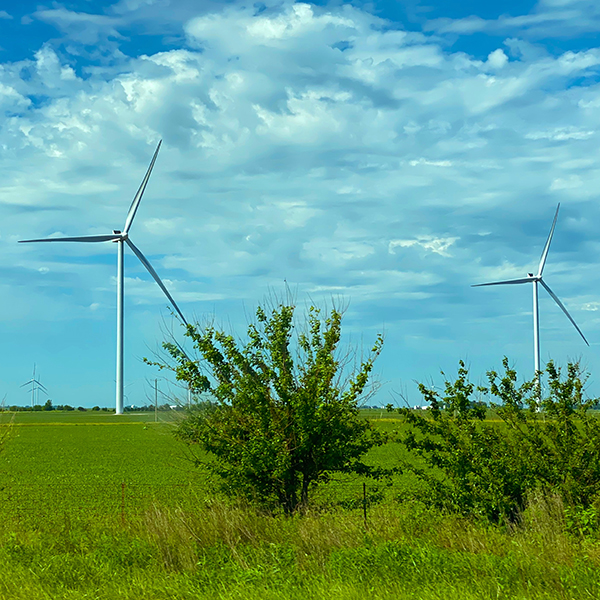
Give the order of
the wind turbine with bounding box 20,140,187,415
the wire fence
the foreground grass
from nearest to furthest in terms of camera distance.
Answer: the foreground grass < the wire fence < the wind turbine with bounding box 20,140,187,415

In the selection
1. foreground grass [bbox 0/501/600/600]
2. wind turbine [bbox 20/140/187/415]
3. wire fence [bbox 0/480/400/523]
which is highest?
wind turbine [bbox 20/140/187/415]

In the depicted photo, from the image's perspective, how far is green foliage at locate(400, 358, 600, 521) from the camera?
13.8m

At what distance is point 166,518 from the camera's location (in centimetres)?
1313

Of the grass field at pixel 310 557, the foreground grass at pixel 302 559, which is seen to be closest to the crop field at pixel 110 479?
the grass field at pixel 310 557

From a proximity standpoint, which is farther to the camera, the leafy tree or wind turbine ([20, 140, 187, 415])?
wind turbine ([20, 140, 187, 415])

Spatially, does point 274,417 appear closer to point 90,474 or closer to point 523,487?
point 523,487

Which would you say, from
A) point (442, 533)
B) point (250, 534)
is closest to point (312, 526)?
point (250, 534)

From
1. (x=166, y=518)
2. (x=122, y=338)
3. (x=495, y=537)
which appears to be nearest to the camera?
(x=495, y=537)

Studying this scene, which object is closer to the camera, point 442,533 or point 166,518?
point 442,533

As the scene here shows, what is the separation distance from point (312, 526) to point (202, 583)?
2566 mm

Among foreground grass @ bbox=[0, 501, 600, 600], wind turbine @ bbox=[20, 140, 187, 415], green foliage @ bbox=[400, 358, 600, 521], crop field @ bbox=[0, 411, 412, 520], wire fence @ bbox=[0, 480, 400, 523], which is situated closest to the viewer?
foreground grass @ bbox=[0, 501, 600, 600]

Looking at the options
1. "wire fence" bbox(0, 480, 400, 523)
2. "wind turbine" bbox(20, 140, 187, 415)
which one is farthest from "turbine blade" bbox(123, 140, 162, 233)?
"wire fence" bbox(0, 480, 400, 523)

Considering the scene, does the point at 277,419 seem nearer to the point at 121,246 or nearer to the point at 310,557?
the point at 310,557

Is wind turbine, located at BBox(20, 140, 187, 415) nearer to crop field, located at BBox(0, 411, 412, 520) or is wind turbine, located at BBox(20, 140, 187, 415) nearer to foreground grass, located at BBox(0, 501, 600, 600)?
crop field, located at BBox(0, 411, 412, 520)
